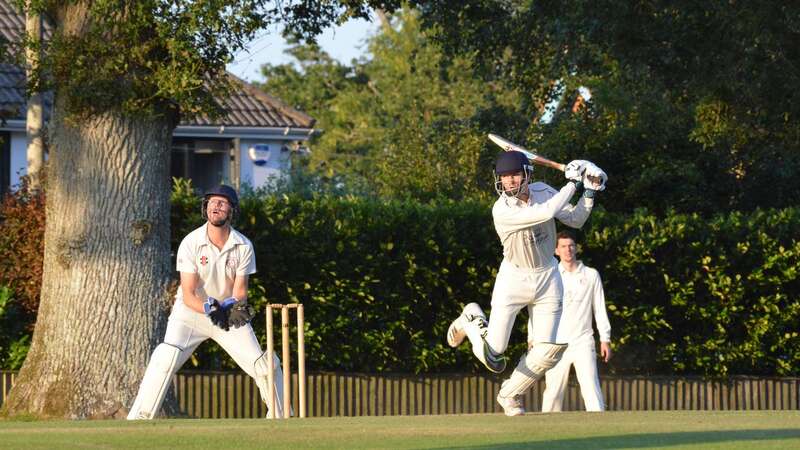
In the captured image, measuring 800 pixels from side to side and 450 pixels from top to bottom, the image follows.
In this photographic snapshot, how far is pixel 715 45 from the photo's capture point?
16.3 m

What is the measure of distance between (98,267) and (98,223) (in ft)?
1.32

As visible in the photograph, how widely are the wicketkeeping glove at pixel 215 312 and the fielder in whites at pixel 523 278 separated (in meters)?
1.85

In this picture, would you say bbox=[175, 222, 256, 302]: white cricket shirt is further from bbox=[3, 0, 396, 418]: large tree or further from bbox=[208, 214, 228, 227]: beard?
bbox=[3, 0, 396, 418]: large tree

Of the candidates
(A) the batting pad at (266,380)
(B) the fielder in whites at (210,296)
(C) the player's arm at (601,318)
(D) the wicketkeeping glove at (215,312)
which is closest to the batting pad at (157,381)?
(B) the fielder in whites at (210,296)

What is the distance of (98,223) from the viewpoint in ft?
46.9

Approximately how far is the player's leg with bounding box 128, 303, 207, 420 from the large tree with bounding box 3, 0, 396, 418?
2907 millimetres

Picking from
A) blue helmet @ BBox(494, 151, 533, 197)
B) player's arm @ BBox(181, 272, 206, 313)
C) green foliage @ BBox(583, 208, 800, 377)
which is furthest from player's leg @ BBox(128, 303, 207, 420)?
green foliage @ BBox(583, 208, 800, 377)

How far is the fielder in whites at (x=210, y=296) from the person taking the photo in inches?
444

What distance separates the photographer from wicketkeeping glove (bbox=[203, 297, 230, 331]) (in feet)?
36.1

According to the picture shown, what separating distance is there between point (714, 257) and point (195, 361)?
224 inches

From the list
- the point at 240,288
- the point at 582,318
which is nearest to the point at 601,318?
the point at 582,318

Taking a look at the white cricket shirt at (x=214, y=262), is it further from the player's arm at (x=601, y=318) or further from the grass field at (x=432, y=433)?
the player's arm at (x=601, y=318)

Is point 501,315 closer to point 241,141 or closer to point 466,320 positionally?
point 466,320

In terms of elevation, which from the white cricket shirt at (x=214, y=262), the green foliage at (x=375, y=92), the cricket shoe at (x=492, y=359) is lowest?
the cricket shoe at (x=492, y=359)
